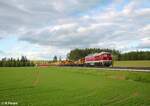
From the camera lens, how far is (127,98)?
1722 centimetres

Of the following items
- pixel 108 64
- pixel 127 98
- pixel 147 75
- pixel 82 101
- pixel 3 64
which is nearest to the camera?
pixel 82 101

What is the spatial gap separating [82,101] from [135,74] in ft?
53.0

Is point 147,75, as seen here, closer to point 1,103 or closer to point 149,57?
point 1,103

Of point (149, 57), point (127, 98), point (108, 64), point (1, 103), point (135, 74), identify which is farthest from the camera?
point (149, 57)

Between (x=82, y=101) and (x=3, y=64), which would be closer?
(x=82, y=101)

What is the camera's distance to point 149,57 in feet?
324

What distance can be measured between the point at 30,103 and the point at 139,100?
6806mm

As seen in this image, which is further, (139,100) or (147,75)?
(147,75)

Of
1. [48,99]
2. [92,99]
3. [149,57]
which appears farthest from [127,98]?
[149,57]

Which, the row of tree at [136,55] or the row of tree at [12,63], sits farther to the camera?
the row of tree at [12,63]

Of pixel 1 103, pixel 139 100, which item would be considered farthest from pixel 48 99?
→ pixel 139 100

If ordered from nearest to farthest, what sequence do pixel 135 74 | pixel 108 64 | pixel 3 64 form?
pixel 135 74, pixel 108 64, pixel 3 64

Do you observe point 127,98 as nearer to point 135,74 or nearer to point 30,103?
point 30,103

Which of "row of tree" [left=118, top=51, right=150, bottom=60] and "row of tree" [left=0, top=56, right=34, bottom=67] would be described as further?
"row of tree" [left=0, top=56, right=34, bottom=67]
